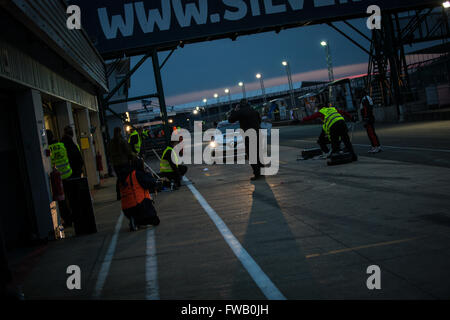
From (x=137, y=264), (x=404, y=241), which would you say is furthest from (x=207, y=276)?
(x=404, y=241)

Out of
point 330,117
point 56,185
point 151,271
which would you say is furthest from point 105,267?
point 330,117

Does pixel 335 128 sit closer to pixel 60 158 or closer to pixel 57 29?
pixel 60 158

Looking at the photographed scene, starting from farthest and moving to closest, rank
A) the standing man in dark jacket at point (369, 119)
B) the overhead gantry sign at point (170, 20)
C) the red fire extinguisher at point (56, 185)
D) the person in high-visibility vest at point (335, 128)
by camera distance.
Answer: the overhead gantry sign at point (170, 20)
the standing man in dark jacket at point (369, 119)
the person in high-visibility vest at point (335, 128)
the red fire extinguisher at point (56, 185)

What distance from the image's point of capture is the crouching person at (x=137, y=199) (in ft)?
27.1

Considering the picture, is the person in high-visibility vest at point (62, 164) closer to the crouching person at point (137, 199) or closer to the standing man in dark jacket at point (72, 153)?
the standing man in dark jacket at point (72, 153)

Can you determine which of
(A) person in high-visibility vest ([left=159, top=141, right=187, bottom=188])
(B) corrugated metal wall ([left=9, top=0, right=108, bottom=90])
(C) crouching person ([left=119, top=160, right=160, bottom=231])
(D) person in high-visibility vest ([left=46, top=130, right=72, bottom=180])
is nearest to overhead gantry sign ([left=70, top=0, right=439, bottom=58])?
(B) corrugated metal wall ([left=9, top=0, right=108, bottom=90])

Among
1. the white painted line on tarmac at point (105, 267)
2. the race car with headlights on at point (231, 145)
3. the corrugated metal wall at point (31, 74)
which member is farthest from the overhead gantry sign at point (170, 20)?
the white painted line on tarmac at point (105, 267)

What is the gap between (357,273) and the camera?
462 cm

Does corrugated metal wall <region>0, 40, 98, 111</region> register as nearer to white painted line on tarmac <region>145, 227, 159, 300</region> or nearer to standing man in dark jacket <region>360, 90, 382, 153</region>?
white painted line on tarmac <region>145, 227, 159, 300</region>

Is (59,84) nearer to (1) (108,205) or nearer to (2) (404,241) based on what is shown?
(1) (108,205)

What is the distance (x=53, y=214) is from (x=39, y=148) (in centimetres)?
118

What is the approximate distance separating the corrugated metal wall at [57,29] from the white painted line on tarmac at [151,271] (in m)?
3.76

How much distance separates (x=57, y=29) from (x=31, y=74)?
136 cm
